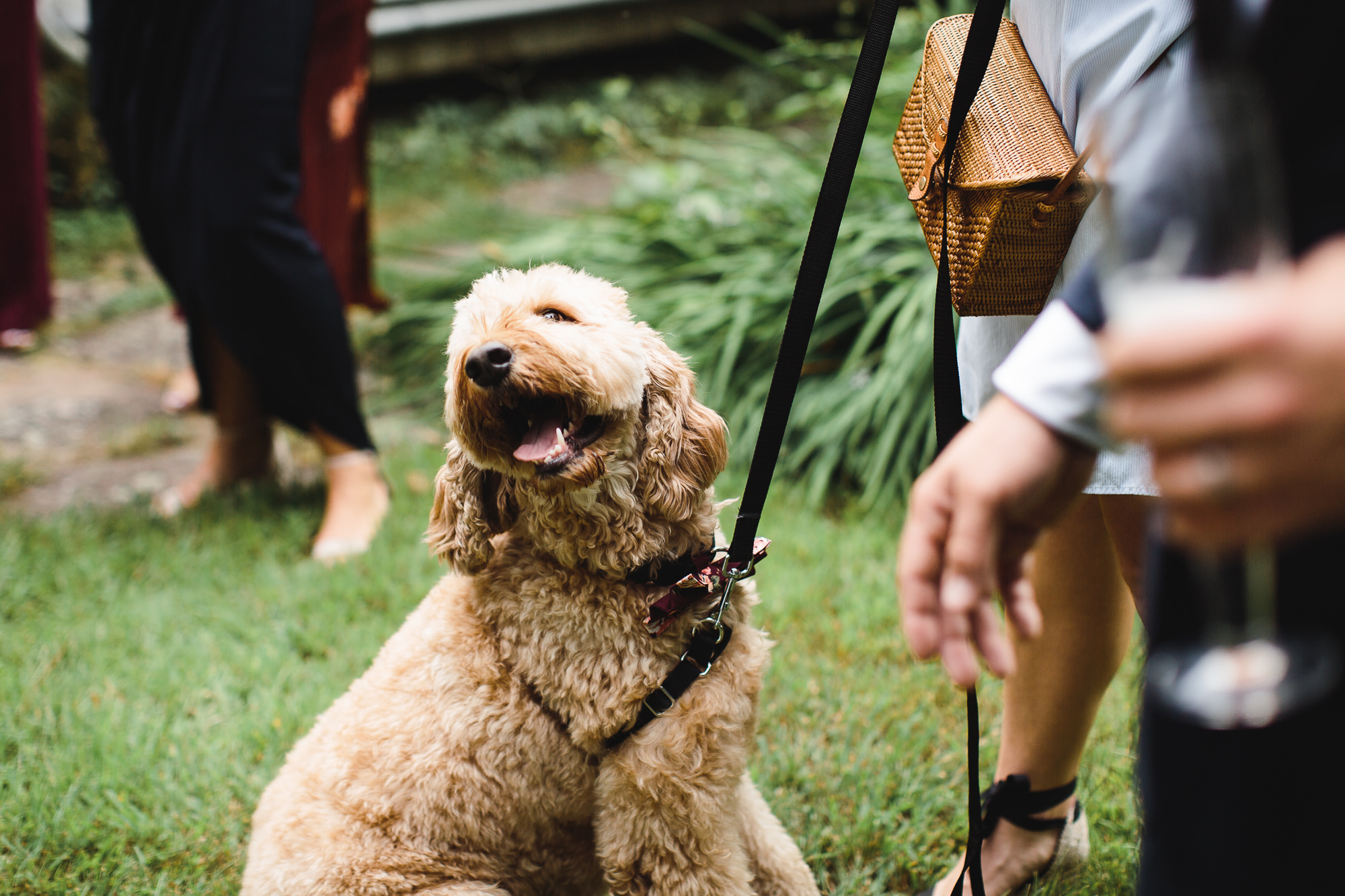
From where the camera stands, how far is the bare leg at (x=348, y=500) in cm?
331

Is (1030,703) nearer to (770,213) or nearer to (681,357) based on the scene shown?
(681,357)

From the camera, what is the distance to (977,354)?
1649mm

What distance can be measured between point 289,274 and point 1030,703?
104 inches

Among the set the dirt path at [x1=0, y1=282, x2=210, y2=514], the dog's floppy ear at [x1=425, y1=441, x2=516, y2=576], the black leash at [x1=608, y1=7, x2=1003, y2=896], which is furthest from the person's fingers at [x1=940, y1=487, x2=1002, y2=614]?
the dirt path at [x1=0, y1=282, x2=210, y2=514]

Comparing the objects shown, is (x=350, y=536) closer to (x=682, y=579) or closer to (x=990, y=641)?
(x=682, y=579)

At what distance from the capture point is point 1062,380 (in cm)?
79

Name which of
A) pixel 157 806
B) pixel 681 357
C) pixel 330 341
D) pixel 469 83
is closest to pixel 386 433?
pixel 330 341

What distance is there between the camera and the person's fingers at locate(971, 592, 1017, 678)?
803 mm

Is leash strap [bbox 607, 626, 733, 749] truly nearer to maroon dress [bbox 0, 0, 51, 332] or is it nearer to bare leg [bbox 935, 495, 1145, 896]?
bare leg [bbox 935, 495, 1145, 896]

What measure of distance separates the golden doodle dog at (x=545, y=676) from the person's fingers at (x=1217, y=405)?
40.3 inches

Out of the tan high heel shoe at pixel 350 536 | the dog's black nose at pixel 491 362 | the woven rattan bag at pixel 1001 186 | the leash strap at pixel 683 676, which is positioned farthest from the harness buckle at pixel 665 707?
the tan high heel shoe at pixel 350 536

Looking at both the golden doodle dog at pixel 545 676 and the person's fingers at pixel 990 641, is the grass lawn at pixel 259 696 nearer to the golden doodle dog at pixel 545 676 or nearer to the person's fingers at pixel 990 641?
the golden doodle dog at pixel 545 676

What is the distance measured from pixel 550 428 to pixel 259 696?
56.6 inches

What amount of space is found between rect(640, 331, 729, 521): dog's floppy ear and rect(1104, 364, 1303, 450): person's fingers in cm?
106
